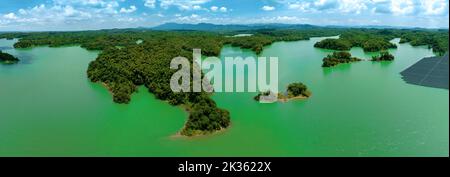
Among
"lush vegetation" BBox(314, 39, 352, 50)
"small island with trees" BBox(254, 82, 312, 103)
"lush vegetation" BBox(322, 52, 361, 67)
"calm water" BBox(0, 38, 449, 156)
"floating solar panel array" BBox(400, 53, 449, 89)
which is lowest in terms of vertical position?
"calm water" BBox(0, 38, 449, 156)

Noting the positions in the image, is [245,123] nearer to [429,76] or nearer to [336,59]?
[429,76]

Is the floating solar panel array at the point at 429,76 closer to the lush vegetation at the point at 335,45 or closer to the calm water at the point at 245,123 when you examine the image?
the calm water at the point at 245,123

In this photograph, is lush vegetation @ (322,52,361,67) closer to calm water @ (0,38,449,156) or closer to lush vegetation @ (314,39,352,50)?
calm water @ (0,38,449,156)

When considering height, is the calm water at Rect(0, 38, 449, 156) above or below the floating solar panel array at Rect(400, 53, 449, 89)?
below

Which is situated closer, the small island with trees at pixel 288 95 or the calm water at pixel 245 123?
the calm water at pixel 245 123

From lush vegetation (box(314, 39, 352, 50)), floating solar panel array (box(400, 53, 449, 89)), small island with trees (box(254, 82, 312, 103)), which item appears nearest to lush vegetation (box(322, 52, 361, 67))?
floating solar panel array (box(400, 53, 449, 89))

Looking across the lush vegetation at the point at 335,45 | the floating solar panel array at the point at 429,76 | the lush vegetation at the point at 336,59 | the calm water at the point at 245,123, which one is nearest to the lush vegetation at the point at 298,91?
the calm water at the point at 245,123
